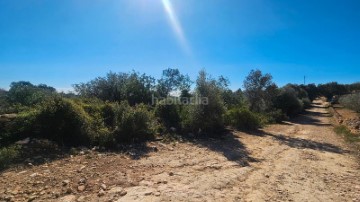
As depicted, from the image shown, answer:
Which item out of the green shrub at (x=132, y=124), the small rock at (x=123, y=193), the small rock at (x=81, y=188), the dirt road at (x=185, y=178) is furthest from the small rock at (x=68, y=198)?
the green shrub at (x=132, y=124)

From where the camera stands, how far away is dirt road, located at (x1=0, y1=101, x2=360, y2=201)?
4.88 metres

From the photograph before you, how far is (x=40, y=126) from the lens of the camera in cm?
825

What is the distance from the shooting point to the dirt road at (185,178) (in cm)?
488

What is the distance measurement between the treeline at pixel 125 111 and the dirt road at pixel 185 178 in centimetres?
152

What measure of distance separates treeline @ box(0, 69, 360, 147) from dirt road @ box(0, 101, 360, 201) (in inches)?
60.0

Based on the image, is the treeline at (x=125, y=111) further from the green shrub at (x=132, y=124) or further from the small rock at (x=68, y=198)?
the small rock at (x=68, y=198)

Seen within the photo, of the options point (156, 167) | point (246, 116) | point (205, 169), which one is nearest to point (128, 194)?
point (156, 167)

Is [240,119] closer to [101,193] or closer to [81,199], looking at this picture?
[101,193]

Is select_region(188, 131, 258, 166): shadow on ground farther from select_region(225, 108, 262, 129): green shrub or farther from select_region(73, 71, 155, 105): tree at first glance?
select_region(73, 71, 155, 105): tree

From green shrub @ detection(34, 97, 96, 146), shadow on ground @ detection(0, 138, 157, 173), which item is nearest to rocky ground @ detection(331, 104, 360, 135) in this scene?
shadow on ground @ detection(0, 138, 157, 173)

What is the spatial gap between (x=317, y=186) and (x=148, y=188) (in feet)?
13.0

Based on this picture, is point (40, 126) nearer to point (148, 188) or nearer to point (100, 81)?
point (148, 188)

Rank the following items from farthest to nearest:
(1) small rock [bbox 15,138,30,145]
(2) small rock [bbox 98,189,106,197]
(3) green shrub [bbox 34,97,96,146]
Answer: (3) green shrub [bbox 34,97,96,146]
(1) small rock [bbox 15,138,30,145]
(2) small rock [bbox 98,189,106,197]

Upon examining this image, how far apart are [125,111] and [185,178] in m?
5.24
